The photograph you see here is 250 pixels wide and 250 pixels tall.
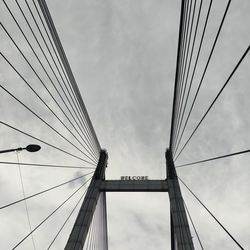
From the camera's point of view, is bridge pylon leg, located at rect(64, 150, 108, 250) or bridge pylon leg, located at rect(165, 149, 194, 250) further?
bridge pylon leg, located at rect(64, 150, 108, 250)

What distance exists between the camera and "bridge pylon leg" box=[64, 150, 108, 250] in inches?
643

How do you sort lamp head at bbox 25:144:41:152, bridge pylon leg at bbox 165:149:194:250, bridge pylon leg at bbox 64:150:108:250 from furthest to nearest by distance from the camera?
1. bridge pylon leg at bbox 64:150:108:250
2. bridge pylon leg at bbox 165:149:194:250
3. lamp head at bbox 25:144:41:152

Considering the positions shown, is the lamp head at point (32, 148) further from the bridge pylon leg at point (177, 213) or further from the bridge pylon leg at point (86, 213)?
the bridge pylon leg at point (177, 213)

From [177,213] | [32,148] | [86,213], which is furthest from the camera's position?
[86,213]

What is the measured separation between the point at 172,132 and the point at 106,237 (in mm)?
12186

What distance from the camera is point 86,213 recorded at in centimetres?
1817

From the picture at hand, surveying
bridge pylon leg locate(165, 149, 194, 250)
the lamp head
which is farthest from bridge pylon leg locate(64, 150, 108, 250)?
→ the lamp head

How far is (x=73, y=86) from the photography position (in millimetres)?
15352

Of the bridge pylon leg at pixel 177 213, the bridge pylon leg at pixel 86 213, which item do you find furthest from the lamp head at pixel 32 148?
the bridge pylon leg at pixel 177 213

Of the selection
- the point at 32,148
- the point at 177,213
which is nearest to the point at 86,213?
the point at 177,213

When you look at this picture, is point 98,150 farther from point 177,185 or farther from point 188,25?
point 188,25

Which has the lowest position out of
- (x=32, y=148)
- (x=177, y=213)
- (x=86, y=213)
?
(x=32, y=148)

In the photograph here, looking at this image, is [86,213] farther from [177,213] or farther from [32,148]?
[32,148]

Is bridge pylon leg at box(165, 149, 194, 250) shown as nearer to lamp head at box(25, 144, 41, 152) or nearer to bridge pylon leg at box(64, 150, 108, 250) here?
bridge pylon leg at box(64, 150, 108, 250)
